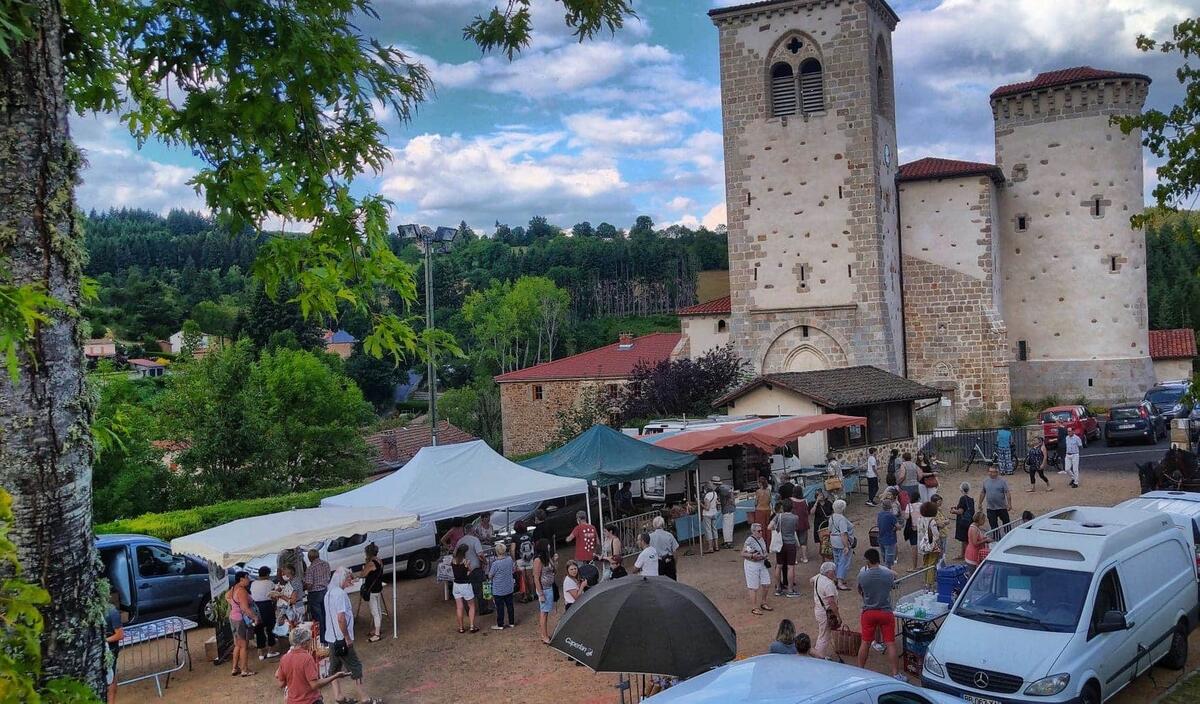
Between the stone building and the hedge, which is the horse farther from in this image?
the hedge

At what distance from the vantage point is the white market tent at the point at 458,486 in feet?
43.8

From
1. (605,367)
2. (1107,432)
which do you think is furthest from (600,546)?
(605,367)

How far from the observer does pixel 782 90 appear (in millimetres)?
33188

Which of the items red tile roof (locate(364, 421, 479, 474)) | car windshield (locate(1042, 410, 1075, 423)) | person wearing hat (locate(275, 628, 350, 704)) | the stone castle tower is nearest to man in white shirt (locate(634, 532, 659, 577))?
person wearing hat (locate(275, 628, 350, 704))

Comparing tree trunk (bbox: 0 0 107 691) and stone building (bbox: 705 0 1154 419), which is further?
stone building (bbox: 705 0 1154 419)

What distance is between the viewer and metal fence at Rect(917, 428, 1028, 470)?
25812 millimetres

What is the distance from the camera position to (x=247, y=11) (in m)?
4.96

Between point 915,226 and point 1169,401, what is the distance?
1052 centimetres

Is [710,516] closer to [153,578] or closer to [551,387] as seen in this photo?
[153,578]

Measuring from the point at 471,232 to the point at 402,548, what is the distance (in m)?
169

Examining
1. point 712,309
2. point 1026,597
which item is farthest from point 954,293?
point 1026,597

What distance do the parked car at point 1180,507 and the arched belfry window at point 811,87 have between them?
22.2m

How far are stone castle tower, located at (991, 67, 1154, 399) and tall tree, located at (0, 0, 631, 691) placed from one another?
35680 mm

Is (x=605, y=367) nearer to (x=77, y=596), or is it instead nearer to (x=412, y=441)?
(x=412, y=441)
